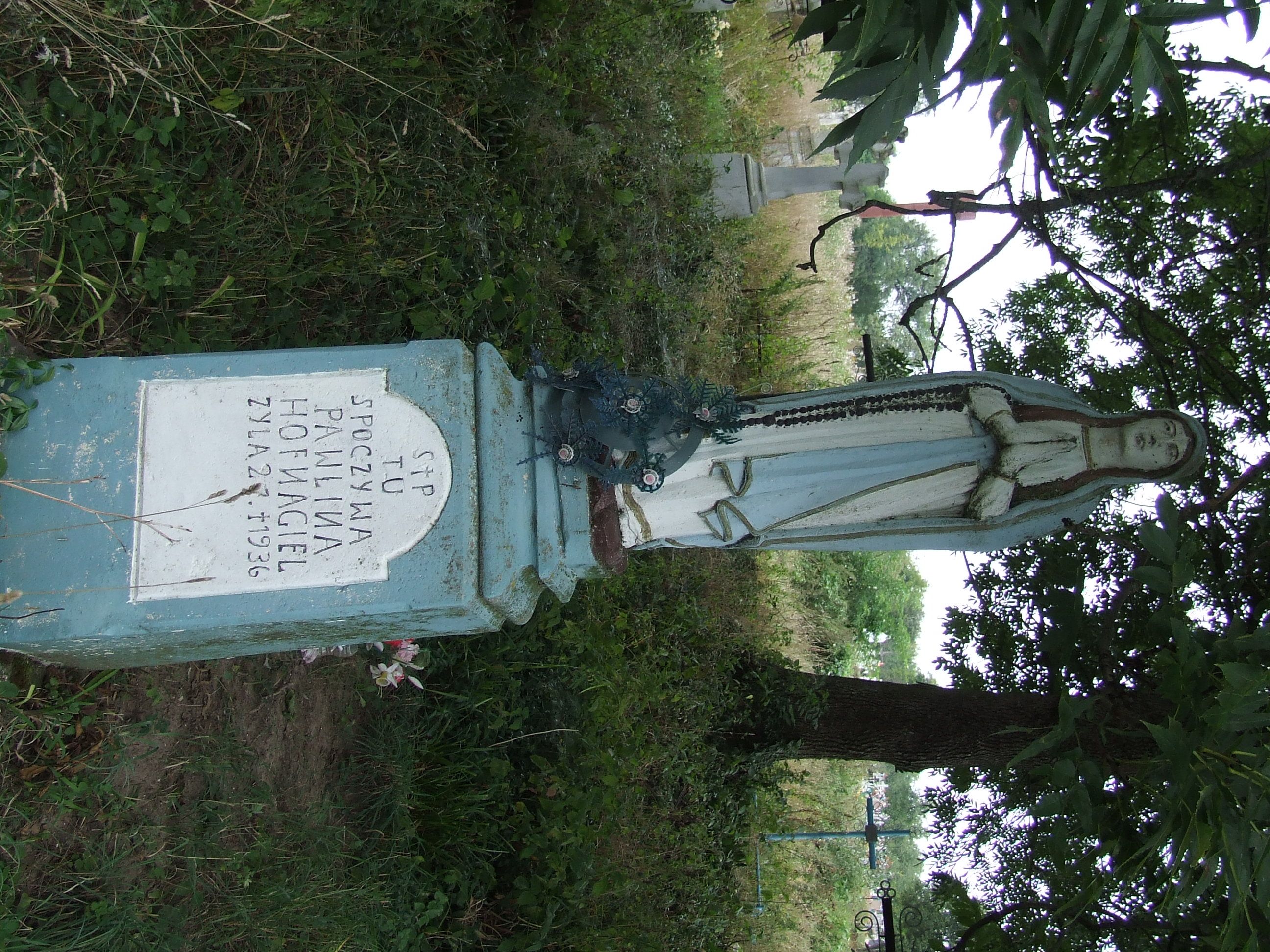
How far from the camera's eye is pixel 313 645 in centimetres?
295

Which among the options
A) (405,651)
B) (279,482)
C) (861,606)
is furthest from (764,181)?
(861,606)

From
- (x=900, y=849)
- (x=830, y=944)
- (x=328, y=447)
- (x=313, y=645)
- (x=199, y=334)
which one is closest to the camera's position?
(x=328, y=447)

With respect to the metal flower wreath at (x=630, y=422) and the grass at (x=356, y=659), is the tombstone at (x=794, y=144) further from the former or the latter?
Answer: the metal flower wreath at (x=630, y=422)

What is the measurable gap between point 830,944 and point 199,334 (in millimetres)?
8621

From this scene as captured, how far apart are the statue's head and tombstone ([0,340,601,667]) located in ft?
6.52

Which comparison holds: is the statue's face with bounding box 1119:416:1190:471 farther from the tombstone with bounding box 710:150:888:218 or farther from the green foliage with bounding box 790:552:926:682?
the green foliage with bounding box 790:552:926:682

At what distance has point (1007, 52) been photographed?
2.18 meters

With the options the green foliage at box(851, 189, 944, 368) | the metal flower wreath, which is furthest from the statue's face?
the green foliage at box(851, 189, 944, 368)

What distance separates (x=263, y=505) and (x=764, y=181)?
5.74 metres

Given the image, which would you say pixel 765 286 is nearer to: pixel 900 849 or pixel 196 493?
pixel 196 493

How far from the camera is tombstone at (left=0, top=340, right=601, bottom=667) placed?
2494 millimetres

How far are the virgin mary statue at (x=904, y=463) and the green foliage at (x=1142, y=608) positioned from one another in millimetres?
287

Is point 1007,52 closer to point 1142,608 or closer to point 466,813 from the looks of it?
point 1142,608

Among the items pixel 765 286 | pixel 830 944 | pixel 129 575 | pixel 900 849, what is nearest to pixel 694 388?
pixel 129 575
